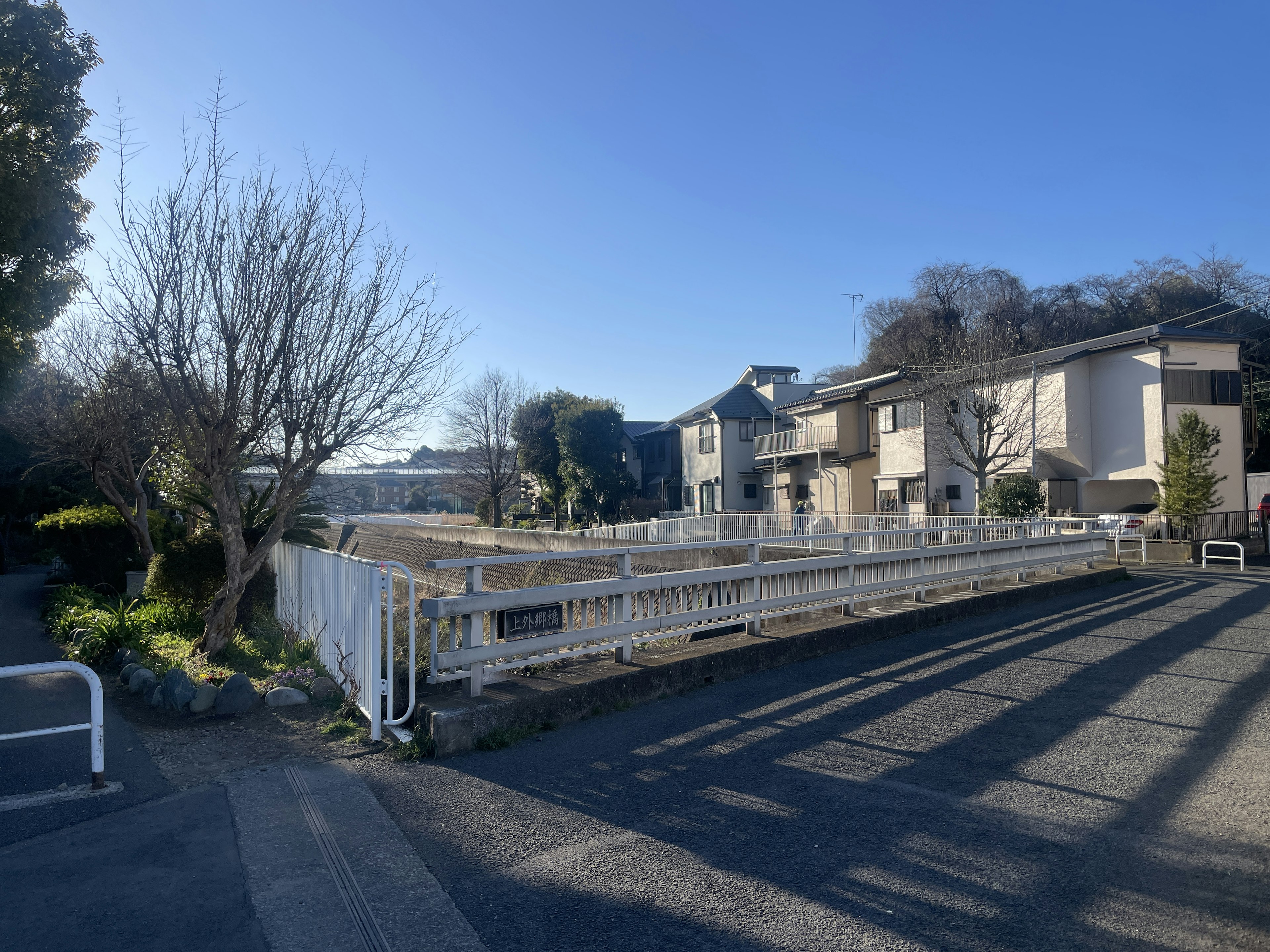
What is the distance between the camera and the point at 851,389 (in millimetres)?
39406

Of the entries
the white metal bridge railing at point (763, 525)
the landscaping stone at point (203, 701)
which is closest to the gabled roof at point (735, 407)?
the white metal bridge railing at point (763, 525)

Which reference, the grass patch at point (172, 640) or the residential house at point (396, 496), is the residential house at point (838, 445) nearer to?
the grass patch at point (172, 640)

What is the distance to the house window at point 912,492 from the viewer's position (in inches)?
1425

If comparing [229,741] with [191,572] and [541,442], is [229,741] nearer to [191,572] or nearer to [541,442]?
[191,572]

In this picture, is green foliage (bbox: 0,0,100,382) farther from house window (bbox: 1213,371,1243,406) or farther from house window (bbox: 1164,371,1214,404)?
house window (bbox: 1213,371,1243,406)

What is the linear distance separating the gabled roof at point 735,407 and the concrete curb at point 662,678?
3534 cm

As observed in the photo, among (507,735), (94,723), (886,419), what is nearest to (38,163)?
(94,723)

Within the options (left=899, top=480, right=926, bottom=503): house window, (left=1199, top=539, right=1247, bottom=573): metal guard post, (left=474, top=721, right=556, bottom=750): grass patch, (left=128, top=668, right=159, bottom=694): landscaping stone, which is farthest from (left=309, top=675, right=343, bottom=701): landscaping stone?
(left=899, top=480, right=926, bottom=503): house window

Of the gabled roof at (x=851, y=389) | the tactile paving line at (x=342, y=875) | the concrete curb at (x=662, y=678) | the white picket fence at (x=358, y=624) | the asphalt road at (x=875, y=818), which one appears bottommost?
the tactile paving line at (x=342, y=875)

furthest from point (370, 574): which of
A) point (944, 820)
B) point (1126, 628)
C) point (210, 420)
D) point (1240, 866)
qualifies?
point (1126, 628)

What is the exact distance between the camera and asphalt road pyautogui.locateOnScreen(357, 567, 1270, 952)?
10.5 ft

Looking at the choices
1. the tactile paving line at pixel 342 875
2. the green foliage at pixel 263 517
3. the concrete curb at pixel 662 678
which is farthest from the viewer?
the green foliage at pixel 263 517

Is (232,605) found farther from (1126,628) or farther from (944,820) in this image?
(1126,628)

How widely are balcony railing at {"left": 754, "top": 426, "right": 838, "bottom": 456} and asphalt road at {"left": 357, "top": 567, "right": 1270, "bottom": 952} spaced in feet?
107
